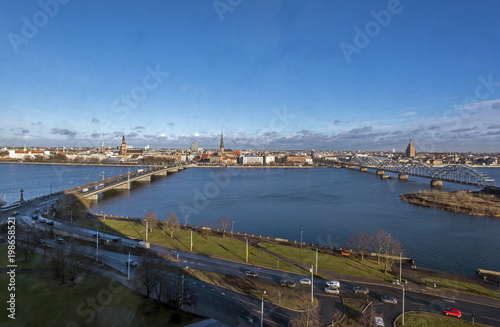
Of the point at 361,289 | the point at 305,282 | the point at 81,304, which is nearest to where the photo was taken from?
the point at 81,304

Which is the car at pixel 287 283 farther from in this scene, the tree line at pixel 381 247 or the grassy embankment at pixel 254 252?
the tree line at pixel 381 247

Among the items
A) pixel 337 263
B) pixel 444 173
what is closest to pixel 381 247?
pixel 337 263

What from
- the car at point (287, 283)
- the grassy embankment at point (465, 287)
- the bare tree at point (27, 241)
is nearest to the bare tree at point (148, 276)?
the car at point (287, 283)

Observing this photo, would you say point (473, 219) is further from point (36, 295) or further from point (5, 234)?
point (5, 234)

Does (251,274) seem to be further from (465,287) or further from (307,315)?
(465,287)

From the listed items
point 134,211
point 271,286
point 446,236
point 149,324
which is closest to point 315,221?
point 446,236
